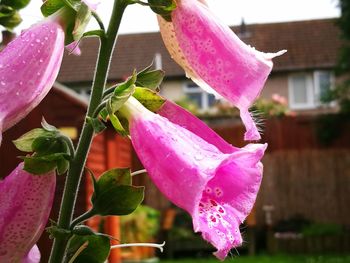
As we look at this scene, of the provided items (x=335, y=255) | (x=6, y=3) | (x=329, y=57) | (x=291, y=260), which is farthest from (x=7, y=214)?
(x=329, y=57)

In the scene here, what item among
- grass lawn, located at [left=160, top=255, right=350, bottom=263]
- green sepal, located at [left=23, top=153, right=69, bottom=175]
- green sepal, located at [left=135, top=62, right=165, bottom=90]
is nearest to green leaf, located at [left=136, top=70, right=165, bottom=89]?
green sepal, located at [left=135, top=62, right=165, bottom=90]

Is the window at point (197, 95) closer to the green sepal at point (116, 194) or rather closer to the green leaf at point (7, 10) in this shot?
the green leaf at point (7, 10)

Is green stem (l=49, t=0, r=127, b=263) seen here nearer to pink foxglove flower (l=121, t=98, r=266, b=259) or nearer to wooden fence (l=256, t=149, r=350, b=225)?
pink foxglove flower (l=121, t=98, r=266, b=259)

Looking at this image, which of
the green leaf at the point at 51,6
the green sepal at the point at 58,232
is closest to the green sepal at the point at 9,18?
the green leaf at the point at 51,6

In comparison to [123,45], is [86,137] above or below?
above

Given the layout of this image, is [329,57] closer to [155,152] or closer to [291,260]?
[291,260]

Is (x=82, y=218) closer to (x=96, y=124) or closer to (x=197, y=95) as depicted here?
(x=96, y=124)

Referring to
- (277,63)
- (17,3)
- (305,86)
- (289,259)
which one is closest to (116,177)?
(17,3)
